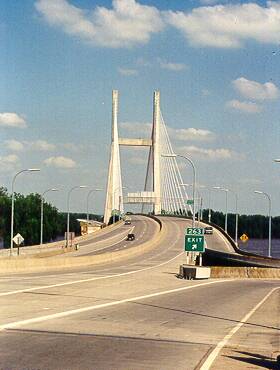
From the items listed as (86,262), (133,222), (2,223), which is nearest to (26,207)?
(2,223)

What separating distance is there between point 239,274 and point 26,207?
13210 cm

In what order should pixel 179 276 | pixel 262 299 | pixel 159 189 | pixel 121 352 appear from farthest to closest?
pixel 159 189, pixel 179 276, pixel 262 299, pixel 121 352

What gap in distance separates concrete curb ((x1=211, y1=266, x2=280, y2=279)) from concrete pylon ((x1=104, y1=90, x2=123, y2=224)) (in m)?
78.5

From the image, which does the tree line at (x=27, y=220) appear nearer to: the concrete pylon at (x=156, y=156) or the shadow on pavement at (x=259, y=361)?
the concrete pylon at (x=156, y=156)

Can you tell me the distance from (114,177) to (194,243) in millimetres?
83463

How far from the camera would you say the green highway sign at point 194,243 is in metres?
57.6

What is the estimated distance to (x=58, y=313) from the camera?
21469 mm

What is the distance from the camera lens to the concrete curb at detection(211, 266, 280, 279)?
5859 cm

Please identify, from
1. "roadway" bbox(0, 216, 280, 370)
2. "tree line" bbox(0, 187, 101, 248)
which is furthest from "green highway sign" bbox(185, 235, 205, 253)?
"tree line" bbox(0, 187, 101, 248)

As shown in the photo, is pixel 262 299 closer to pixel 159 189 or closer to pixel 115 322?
pixel 115 322

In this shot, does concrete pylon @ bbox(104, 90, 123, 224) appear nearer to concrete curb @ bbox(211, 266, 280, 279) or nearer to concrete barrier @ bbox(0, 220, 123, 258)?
concrete barrier @ bbox(0, 220, 123, 258)

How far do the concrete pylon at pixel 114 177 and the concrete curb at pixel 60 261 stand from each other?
29725 mm

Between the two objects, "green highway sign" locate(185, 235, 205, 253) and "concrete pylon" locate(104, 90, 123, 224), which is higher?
"concrete pylon" locate(104, 90, 123, 224)

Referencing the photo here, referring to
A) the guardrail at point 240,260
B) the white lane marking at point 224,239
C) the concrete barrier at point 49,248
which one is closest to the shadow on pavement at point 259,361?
the guardrail at point 240,260
